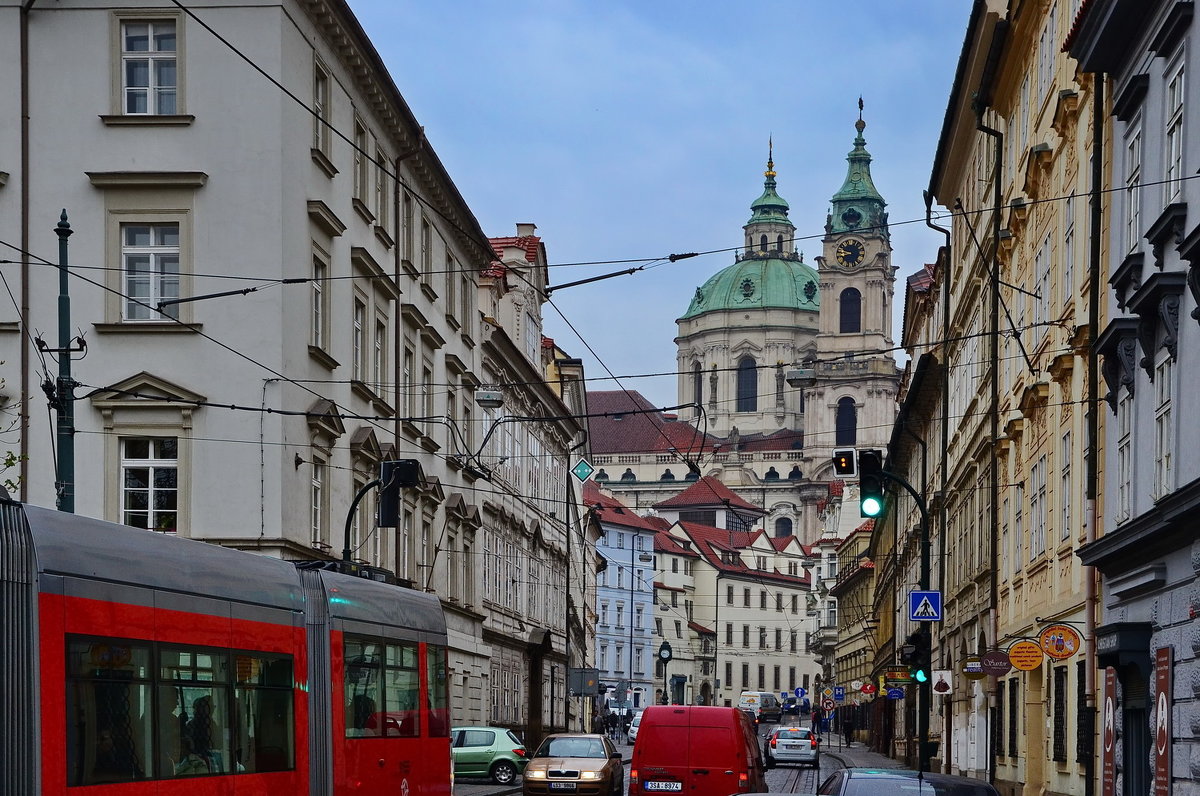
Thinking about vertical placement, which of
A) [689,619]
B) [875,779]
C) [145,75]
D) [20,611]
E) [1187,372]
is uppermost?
[145,75]

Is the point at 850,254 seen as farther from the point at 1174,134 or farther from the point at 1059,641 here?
the point at 1174,134

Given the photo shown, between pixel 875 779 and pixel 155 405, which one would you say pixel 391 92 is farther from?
pixel 875 779

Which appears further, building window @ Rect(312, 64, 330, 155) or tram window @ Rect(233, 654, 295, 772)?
building window @ Rect(312, 64, 330, 155)

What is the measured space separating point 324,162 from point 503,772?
15.5 metres

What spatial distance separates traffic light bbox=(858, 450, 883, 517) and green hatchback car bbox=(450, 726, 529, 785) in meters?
17.0

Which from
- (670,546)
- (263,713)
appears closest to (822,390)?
(670,546)

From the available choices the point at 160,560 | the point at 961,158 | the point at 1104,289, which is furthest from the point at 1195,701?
the point at 961,158

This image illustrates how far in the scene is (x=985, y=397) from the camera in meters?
39.2

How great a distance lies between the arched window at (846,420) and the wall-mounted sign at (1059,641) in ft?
510

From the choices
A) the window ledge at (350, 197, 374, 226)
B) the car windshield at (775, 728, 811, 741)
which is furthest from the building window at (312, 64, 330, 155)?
the car windshield at (775, 728, 811, 741)

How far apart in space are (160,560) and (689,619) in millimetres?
142011

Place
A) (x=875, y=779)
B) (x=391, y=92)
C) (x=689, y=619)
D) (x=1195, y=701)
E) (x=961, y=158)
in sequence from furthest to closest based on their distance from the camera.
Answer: (x=689, y=619), (x=961, y=158), (x=391, y=92), (x=1195, y=701), (x=875, y=779)

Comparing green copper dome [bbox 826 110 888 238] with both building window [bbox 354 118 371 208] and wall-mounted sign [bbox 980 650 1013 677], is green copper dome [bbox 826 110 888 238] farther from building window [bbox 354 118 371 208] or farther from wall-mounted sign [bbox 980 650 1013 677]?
wall-mounted sign [bbox 980 650 1013 677]

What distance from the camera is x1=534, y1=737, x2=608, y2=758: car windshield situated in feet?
104
